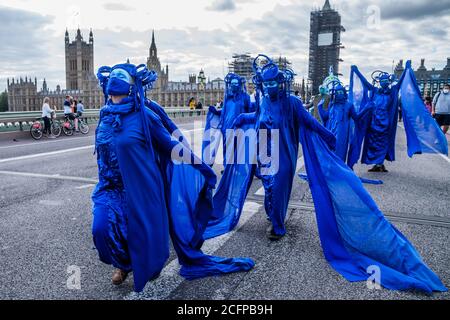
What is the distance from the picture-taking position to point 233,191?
5.05 m

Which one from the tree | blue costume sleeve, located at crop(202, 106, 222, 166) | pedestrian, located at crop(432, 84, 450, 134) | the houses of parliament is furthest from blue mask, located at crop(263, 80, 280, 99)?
the tree

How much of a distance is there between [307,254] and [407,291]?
1.02 m

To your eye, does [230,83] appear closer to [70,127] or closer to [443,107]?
[443,107]

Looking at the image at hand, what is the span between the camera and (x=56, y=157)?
11.0 metres

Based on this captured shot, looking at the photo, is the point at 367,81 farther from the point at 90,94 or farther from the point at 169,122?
the point at 90,94

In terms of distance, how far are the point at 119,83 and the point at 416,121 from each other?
7.85 m

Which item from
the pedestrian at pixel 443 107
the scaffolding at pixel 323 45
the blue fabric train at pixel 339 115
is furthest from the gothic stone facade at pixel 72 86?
the blue fabric train at pixel 339 115

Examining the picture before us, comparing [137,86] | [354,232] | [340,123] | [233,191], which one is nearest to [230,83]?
[340,123]

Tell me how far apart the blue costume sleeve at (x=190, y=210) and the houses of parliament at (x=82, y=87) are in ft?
386

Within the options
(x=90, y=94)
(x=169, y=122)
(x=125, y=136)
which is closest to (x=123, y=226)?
(x=125, y=136)

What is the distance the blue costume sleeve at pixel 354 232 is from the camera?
3.50 m

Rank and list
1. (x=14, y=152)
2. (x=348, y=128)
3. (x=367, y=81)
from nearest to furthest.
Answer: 1. (x=348, y=128)
2. (x=367, y=81)
3. (x=14, y=152)

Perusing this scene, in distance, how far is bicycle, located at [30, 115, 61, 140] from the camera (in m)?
16.6

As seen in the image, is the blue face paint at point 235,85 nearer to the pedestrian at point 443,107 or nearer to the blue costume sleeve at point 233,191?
the blue costume sleeve at point 233,191
